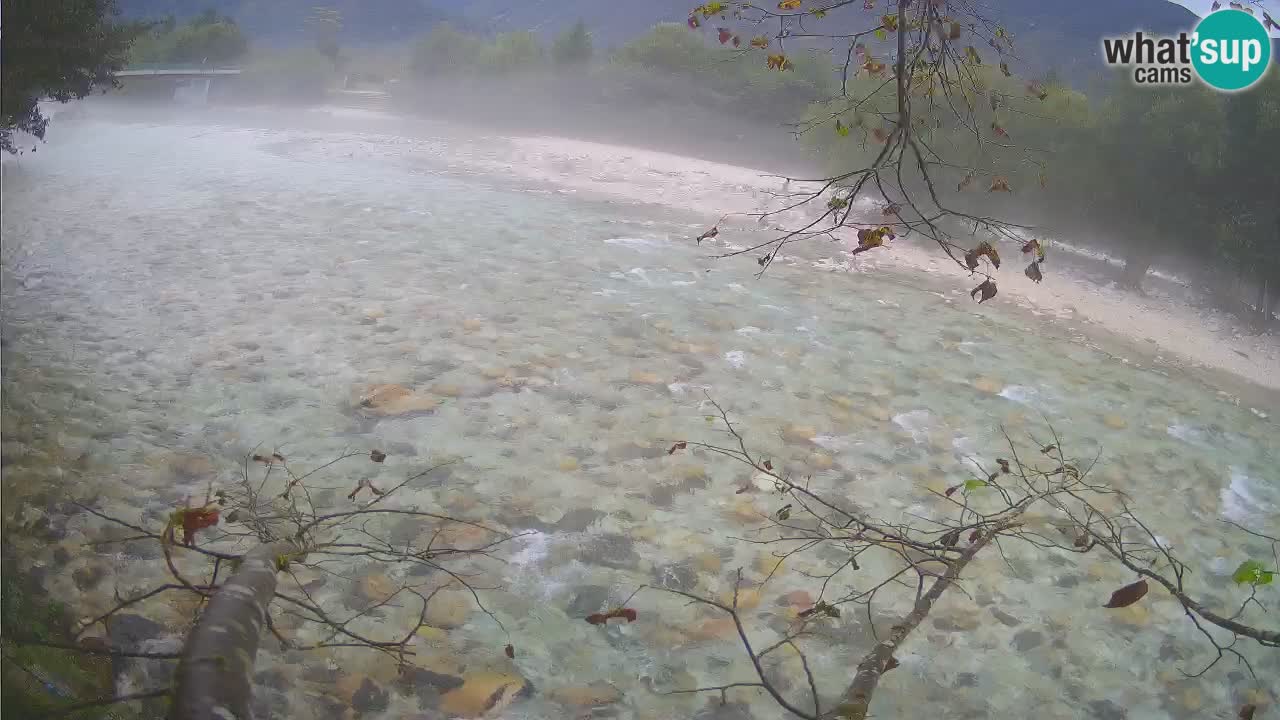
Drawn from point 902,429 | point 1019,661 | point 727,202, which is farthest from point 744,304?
point 727,202

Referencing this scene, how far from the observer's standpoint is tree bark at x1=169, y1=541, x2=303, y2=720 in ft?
3.68

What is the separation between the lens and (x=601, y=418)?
3.35 metres

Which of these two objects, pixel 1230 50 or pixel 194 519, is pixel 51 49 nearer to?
pixel 194 519

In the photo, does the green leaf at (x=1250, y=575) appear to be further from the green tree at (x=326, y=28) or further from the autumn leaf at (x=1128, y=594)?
the green tree at (x=326, y=28)

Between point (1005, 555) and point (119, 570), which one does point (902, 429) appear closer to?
point (1005, 555)

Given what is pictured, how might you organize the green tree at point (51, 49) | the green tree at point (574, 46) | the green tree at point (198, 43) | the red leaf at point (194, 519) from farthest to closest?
the green tree at point (574, 46)
the green tree at point (198, 43)
the green tree at point (51, 49)
the red leaf at point (194, 519)

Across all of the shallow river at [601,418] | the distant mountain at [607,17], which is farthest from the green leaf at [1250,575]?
the distant mountain at [607,17]

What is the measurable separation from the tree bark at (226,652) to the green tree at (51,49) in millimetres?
2577

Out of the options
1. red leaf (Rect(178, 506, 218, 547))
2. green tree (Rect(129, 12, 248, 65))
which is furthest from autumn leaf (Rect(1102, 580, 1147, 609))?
green tree (Rect(129, 12, 248, 65))

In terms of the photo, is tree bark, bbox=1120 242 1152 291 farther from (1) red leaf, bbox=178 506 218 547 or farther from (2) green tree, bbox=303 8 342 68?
(2) green tree, bbox=303 8 342 68

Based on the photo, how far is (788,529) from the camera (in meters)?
2.60

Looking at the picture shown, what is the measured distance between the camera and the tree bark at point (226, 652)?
1.12m

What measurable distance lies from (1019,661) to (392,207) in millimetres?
6289

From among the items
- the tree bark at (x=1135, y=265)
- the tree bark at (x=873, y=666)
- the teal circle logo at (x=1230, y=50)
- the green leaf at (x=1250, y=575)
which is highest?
the teal circle logo at (x=1230, y=50)
